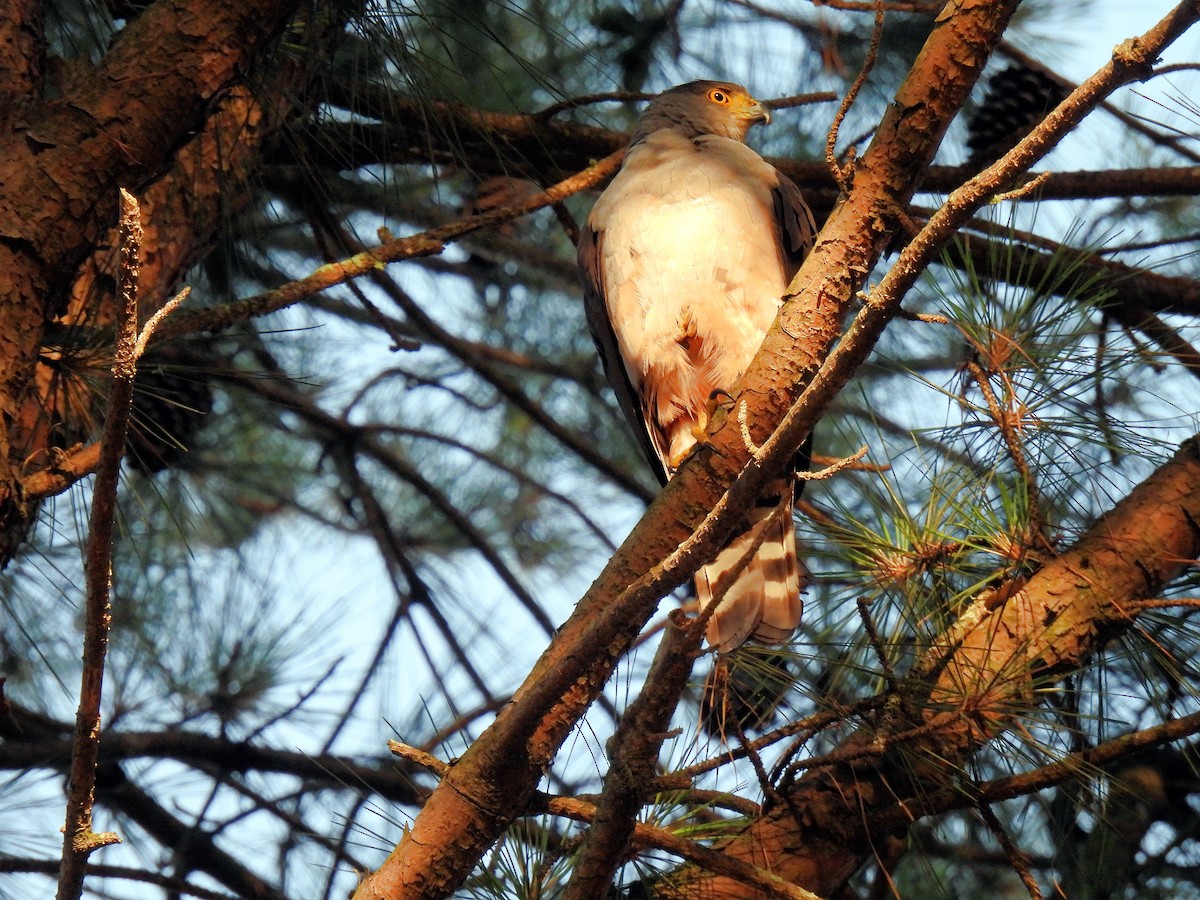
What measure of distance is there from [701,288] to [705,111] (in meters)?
1.08

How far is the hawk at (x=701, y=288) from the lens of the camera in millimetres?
2797

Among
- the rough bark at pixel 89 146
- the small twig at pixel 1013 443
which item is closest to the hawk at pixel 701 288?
the small twig at pixel 1013 443

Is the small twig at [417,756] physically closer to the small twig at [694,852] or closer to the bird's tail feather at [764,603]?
the small twig at [694,852]

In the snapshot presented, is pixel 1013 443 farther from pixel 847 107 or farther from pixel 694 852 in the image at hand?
pixel 694 852

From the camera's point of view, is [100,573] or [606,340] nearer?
[100,573]

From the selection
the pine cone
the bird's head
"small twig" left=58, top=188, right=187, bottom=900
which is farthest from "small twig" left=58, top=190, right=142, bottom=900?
the pine cone

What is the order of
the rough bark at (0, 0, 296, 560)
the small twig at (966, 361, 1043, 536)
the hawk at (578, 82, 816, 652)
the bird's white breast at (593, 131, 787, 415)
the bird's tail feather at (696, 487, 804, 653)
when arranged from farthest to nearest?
the bird's white breast at (593, 131, 787, 415)
the hawk at (578, 82, 816, 652)
the bird's tail feather at (696, 487, 804, 653)
the small twig at (966, 361, 1043, 536)
the rough bark at (0, 0, 296, 560)

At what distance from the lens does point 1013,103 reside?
155 inches

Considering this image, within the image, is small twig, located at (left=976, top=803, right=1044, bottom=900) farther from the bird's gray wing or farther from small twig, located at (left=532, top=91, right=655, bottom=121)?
small twig, located at (left=532, top=91, right=655, bottom=121)

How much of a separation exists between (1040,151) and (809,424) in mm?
481

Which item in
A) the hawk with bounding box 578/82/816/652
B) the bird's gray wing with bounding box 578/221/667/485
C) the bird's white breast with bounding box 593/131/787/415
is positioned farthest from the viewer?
the bird's gray wing with bounding box 578/221/667/485

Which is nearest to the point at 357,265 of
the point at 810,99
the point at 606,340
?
the point at 606,340

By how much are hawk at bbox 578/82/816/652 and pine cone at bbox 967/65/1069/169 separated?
3.76ft

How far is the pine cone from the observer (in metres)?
3.89
